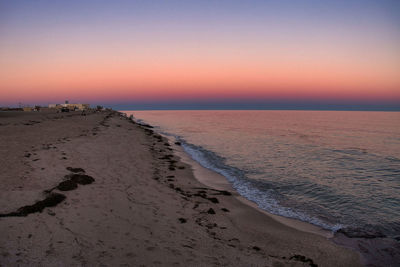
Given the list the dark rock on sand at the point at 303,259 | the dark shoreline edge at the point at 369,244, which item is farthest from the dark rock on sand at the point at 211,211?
the dark shoreline edge at the point at 369,244

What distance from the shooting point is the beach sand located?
203 inches

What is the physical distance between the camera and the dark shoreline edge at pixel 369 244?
646cm

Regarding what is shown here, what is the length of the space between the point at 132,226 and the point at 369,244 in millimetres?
7289

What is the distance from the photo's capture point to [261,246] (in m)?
6.53

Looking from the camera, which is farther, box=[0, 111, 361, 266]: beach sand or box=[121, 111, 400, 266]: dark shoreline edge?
box=[121, 111, 400, 266]: dark shoreline edge

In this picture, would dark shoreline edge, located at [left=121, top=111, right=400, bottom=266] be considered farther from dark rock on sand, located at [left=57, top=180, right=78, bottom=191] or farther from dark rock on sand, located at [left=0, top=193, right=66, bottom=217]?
dark rock on sand, located at [left=57, top=180, right=78, bottom=191]

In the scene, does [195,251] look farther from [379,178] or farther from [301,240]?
[379,178]

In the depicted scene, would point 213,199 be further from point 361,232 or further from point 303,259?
point 361,232

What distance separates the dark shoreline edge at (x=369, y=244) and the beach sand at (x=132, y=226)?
0.40 m

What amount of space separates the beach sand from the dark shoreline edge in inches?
15.6

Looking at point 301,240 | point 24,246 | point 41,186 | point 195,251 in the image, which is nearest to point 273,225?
point 301,240

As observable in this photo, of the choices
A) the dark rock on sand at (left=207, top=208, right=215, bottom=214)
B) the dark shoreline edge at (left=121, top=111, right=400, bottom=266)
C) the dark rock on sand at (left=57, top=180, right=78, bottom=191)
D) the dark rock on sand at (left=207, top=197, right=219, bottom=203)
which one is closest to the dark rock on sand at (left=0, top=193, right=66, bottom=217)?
the dark rock on sand at (left=57, top=180, right=78, bottom=191)

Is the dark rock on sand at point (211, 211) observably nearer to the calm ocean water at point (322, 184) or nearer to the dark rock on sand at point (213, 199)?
the dark rock on sand at point (213, 199)

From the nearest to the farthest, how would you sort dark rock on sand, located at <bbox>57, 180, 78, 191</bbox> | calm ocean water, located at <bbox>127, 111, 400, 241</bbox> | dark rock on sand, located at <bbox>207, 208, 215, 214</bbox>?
dark rock on sand, located at <bbox>207, 208, 215, 214</bbox>, dark rock on sand, located at <bbox>57, 180, 78, 191</bbox>, calm ocean water, located at <bbox>127, 111, 400, 241</bbox>
